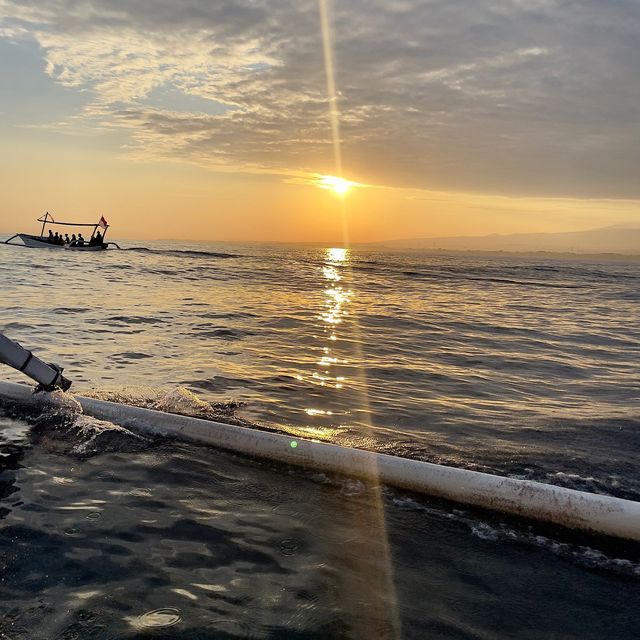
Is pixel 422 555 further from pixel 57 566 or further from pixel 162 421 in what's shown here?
pixel 162 421

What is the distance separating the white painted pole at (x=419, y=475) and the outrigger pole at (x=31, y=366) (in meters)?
0.72

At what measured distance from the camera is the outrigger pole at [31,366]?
→ 7.50m

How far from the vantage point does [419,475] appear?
616 centimetres

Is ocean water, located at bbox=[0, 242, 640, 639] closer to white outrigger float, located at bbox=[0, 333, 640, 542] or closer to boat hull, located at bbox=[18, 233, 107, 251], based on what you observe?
white outrigger float, located at bbox=[0, 333, 640, 542]

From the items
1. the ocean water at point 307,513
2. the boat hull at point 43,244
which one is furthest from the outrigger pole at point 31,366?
the boat hull at point 43,244

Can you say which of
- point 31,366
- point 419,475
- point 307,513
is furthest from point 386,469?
point 31,366

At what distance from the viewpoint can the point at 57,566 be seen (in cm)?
443

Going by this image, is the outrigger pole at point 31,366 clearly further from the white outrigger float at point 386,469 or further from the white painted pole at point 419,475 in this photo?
the white painted pole at point 419,475

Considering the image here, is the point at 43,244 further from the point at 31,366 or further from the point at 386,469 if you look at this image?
the point at 386,469

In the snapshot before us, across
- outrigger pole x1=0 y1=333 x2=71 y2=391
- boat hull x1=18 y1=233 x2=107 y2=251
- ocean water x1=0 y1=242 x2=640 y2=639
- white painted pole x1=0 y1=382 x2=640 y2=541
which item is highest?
boat hull x1=18 y1=233 x2=107 y2=251

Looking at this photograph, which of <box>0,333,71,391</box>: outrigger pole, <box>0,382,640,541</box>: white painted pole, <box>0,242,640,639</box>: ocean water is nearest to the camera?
<box>0,242,640,639</box>: ocean water

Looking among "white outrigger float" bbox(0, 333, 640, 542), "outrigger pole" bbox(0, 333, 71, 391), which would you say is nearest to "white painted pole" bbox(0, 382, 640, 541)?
"white outrigger float" bbox(0, 333, 640, 542)

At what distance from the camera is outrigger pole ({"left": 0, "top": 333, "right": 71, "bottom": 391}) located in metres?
7.50

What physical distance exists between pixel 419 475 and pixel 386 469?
395 mm
